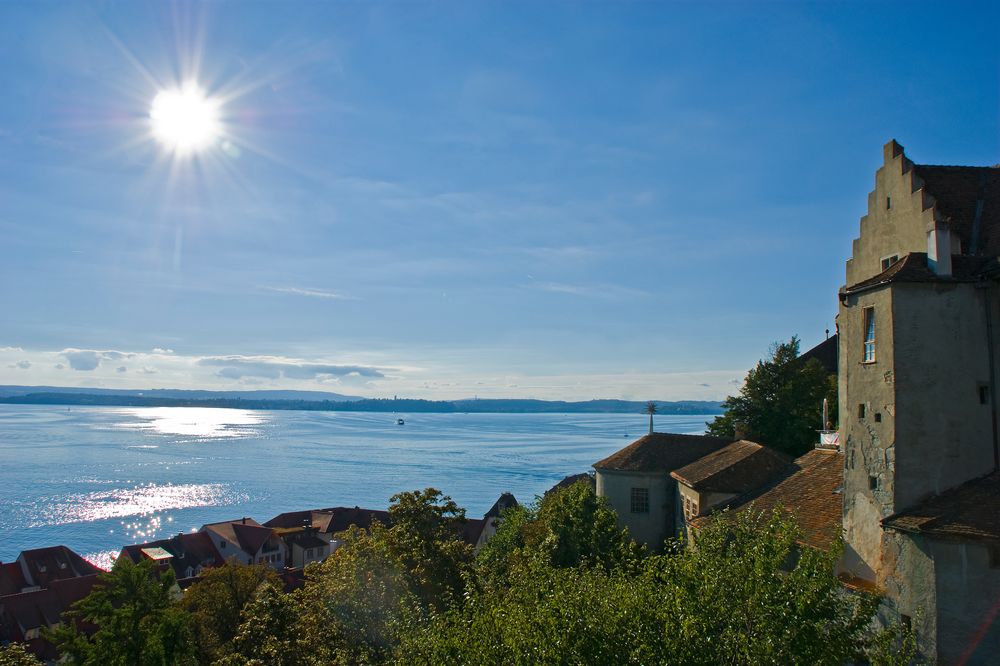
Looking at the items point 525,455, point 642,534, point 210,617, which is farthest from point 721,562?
point 525,455

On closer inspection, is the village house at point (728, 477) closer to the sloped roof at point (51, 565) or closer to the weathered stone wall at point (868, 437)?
the weathered stone wall at point (868, 437)

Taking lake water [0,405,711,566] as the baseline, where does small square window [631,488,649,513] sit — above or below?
above

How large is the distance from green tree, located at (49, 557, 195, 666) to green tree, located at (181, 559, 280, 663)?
281cm

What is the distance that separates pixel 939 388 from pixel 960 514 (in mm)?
3193

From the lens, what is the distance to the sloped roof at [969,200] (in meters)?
17.6

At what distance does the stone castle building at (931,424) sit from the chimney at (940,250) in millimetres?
26

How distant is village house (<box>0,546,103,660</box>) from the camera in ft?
146

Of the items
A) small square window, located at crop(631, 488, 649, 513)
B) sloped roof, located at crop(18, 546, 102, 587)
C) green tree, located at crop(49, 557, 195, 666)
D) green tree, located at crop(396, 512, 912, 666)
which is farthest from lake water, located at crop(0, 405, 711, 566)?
green tree, located at crop(396, 512, 912, 666)

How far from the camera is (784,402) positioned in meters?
40.9

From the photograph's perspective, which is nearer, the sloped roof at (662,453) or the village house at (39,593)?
the sloped roof at (662,453)

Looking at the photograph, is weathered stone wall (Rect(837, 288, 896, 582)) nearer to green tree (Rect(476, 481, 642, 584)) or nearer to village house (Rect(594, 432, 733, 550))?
green tree (Rect(476, 481, 642, 584))

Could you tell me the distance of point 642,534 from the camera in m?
36.8

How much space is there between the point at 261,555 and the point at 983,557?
230 ft

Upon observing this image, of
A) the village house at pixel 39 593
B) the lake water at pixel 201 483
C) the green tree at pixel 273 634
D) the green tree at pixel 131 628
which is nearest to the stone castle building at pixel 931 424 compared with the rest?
the green tree at pixel 273 634
